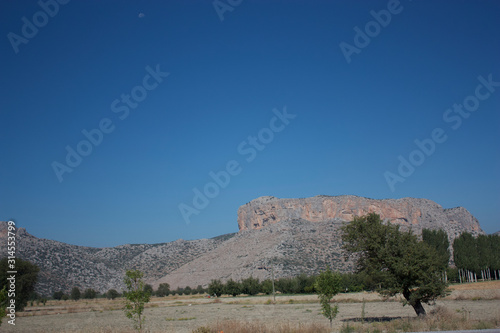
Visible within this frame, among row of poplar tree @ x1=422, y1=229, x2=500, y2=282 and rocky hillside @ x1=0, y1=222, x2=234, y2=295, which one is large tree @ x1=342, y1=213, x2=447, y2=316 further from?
rocky hillside @ x1=0, y1=222, x2=234, y2=295

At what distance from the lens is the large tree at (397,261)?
22.2 m

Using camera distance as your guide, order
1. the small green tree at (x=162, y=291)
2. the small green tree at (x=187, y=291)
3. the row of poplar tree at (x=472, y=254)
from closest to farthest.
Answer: the row of poplar tree at (x=472, y=254) → the small green tree at (x=162, y=291) → the small green tree at (x=187, y=291)

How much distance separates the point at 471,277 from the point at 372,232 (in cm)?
7260

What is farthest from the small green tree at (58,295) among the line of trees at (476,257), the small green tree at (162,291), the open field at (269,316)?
the line of trees at (476,257)

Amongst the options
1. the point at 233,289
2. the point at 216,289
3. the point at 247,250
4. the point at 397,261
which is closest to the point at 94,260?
the point at 247,250

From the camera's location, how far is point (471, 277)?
3223 inches

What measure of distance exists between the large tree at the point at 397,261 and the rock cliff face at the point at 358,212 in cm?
11865

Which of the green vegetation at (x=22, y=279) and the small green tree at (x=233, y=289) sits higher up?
the green vegetation at (x=22, y=279)

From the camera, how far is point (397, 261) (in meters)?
22.9

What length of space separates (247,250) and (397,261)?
92058 mm

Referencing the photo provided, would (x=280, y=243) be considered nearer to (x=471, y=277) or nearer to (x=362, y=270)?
(x=471, y=277)

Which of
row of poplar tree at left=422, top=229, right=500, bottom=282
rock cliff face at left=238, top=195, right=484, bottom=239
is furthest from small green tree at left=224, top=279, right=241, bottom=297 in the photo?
rock cliff face at left=238, top=195, right=484, bottom=239

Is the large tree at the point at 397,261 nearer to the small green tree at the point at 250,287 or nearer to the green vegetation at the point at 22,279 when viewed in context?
the green vegetation at the point at 22,279

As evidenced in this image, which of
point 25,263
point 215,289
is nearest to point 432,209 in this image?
point 215,289
